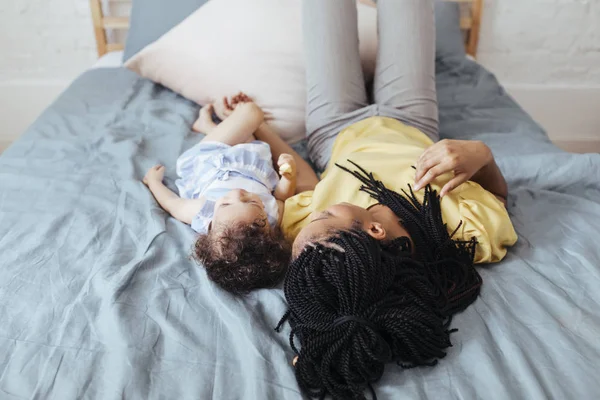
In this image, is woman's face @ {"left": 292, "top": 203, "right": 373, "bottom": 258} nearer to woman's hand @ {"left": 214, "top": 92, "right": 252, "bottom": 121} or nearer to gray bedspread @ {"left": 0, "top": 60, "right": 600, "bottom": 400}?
gray bedspread @ {"left": 0, "top": 60, "right": 600, "bottom": 400}

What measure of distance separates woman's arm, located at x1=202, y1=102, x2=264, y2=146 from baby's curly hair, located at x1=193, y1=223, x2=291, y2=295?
0.40 meters

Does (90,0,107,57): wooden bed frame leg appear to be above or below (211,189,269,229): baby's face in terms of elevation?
above

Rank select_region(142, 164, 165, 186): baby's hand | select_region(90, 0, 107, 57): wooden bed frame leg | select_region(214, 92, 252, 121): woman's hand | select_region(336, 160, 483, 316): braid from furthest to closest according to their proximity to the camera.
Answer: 1. select_region(90, 0, 107, 57): wooden bed frame leg
2. select_region(214, 92, 252, 121): woman's hand
3. select_region(142, 164, 165, 186): baby's hand
4. select_region(336, 160, 483, 316): braid

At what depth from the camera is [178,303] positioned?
88 centimetres

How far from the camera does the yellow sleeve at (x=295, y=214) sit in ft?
3.68

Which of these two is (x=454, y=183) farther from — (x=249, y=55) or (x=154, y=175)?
(x=249, y=55)

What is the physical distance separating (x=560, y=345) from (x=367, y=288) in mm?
304

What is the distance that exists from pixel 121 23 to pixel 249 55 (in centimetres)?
85

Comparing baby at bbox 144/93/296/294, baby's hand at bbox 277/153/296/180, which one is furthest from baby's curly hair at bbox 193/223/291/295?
baby's hand at bbox 277/153/296/180

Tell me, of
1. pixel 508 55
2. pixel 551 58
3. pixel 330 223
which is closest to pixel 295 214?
pixel 330 223

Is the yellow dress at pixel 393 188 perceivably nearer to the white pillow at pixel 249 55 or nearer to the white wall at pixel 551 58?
the white pillow at pixel 249 55

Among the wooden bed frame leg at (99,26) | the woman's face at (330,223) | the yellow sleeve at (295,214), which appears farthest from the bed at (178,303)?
the wooden bed frame leg at (99,26)

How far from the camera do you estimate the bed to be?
0.74 metres

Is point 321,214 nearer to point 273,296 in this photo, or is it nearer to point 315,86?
point 273,296
